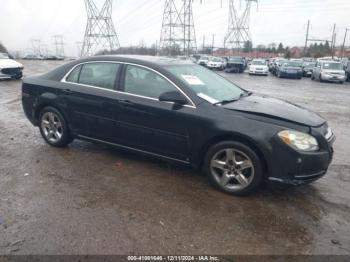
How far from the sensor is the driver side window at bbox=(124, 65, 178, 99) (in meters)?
4.51

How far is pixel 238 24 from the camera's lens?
2130 inches

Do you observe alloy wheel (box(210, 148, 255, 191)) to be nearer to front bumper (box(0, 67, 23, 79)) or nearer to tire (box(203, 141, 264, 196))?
tire (box(203, 141, 264, 196))

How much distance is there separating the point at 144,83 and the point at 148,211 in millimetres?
1869

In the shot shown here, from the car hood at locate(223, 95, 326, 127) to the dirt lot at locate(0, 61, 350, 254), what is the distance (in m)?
0.94

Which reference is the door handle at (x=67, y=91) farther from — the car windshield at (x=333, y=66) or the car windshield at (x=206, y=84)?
the car windshield at (x=333, y=66)

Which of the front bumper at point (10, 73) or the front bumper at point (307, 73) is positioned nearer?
the front bumper at point (10, 73)

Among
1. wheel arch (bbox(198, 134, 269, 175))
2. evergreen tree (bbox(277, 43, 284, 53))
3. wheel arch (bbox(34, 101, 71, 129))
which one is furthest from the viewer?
evergreen tree (bbox(277, 43, 284, 53))

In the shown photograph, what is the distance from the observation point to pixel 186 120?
4254mm

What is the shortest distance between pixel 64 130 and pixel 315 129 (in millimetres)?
3844

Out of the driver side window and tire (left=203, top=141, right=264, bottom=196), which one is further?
the driver side window

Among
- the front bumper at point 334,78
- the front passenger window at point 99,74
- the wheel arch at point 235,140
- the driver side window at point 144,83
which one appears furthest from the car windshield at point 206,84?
the front bumper at point 334,78

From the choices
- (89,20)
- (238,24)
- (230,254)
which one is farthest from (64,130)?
(238,24)

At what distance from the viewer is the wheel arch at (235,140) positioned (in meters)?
3.93

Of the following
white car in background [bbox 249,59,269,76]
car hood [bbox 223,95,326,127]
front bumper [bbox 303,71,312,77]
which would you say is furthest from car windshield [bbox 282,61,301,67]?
car hood [bbox 223,95,326,127]
